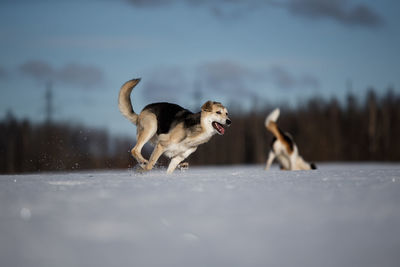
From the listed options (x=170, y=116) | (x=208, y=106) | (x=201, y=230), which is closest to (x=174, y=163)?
(x=170, y=116)

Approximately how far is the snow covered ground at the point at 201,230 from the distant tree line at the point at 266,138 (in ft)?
114

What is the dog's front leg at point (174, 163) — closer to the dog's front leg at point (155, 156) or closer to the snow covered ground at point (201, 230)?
the dog's front leg at point (155, 156)

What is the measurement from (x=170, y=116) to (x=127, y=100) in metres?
1.54

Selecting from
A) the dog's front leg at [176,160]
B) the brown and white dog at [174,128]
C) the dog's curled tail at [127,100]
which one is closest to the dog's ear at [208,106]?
the brown and white dog at [174,128]

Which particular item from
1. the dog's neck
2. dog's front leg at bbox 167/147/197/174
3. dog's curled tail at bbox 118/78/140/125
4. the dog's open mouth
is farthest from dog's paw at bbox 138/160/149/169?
the dog's open mouth

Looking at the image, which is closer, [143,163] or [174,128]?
[174,128]

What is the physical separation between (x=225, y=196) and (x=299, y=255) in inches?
73.1

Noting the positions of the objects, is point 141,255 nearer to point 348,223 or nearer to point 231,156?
point 348,223

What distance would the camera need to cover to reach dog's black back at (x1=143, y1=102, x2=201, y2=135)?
34.1ft

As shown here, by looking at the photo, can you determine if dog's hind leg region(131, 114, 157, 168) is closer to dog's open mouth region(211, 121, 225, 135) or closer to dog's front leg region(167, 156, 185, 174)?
dog's front leg region(167, 156, 185, 174)

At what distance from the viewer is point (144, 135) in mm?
10602

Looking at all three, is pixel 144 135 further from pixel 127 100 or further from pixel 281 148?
pixel 281 148

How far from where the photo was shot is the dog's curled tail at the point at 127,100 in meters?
11.5

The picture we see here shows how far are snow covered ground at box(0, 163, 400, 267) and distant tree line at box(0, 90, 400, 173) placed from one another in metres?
34.8
